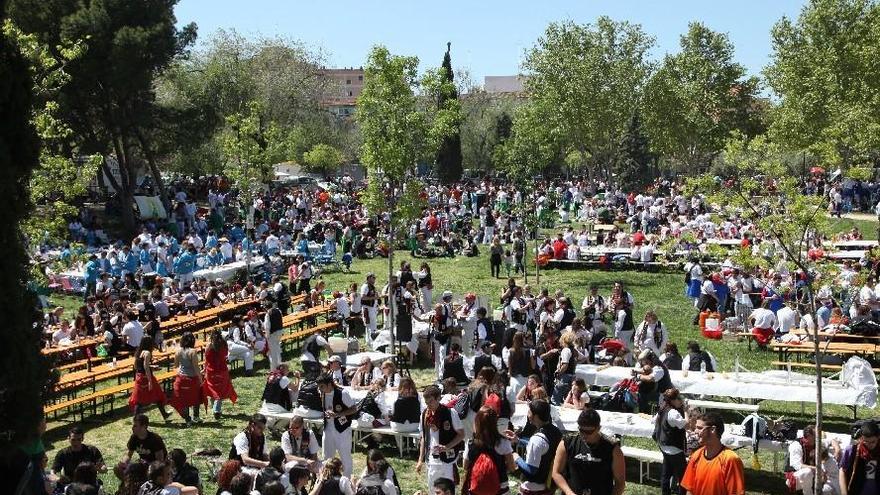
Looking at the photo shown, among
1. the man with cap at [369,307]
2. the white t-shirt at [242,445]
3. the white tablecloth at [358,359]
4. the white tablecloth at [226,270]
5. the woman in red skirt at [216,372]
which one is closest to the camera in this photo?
the white t-shirt at [242,445]

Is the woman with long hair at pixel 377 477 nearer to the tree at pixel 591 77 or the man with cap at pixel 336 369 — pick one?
the man with cap at pixel 336 369

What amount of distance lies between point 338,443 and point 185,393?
4.34 m

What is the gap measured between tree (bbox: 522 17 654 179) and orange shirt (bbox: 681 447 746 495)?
44.0m

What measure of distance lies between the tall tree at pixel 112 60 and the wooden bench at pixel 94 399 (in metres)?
18.3

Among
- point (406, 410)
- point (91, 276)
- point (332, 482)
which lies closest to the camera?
point (332, 482)

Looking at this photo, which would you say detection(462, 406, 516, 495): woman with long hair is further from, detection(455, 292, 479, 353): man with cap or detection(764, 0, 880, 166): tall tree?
detection(764, 0, 880, 166): tall tree

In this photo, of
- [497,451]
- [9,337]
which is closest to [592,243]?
[497,451]

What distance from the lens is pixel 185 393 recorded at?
49.5 ft

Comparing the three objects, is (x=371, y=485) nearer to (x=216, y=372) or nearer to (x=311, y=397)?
(x=311, y=397)

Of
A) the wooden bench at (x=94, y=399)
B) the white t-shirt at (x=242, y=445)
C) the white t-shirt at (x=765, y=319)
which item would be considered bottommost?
the wooden bench at (x=94, y=399)

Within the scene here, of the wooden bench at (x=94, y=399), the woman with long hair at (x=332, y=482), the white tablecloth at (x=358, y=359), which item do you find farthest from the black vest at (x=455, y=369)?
the woman with long hair at (x=332, y=482)

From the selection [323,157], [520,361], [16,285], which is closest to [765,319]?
[520,361]

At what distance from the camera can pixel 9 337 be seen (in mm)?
7445

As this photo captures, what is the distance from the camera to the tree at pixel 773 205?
11477mm
